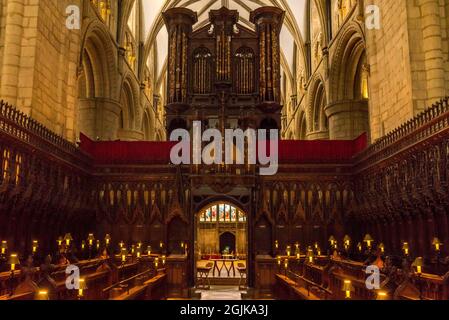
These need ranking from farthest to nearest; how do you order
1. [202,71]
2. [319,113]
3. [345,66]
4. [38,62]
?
1. [319,113]
2. [202,71]
3. [345,66]
4. [38,62]

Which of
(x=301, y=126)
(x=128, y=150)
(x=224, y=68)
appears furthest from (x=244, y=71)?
(x=301, y=126)

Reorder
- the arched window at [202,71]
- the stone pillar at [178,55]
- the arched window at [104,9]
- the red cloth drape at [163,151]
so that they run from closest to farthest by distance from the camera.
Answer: the red cloth drape at [163,151], the arched window at [104,9], the stone pillar at [178,55], the arched window at [202,71]

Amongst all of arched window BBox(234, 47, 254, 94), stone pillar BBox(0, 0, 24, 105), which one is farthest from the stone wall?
arched window BBox(234, 47, 254, 94)

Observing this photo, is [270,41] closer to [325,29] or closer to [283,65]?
[325,29]

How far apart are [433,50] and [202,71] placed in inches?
502

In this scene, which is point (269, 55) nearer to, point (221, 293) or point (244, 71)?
point (244, 71)

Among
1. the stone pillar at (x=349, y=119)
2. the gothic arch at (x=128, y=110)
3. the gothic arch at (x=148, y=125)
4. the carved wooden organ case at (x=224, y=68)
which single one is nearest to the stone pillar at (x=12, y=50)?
the carved wooden organ case at (x=224, y=68)

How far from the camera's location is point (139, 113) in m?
29.1

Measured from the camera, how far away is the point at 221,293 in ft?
50.8

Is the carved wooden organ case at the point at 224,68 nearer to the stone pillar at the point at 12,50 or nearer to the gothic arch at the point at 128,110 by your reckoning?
the gothic arch at the point at 128,110

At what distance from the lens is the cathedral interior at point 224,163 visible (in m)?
10.8
